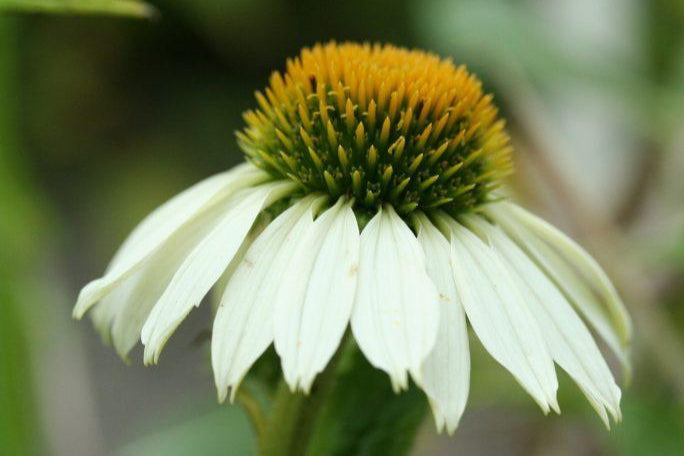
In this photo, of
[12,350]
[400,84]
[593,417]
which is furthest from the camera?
[593,417]

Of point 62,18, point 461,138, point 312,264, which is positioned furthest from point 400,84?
point 62,18

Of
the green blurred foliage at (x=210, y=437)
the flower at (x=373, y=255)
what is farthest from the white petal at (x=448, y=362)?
the green blurred foliage at (x=210, y=437)

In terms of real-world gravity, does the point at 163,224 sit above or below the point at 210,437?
above

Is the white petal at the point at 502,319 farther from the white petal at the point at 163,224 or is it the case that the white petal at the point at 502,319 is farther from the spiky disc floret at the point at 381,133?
the white petal at the point at 163,224

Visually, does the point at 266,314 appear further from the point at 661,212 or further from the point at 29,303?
the point at 661,212

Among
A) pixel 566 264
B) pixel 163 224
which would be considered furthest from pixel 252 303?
pixel 566 264

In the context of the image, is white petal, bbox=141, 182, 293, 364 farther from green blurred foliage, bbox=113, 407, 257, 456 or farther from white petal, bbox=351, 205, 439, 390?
green blurred foliage, bbox=113, 407, 257, 456

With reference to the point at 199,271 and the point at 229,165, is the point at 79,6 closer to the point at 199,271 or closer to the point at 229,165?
the point at 199,271
